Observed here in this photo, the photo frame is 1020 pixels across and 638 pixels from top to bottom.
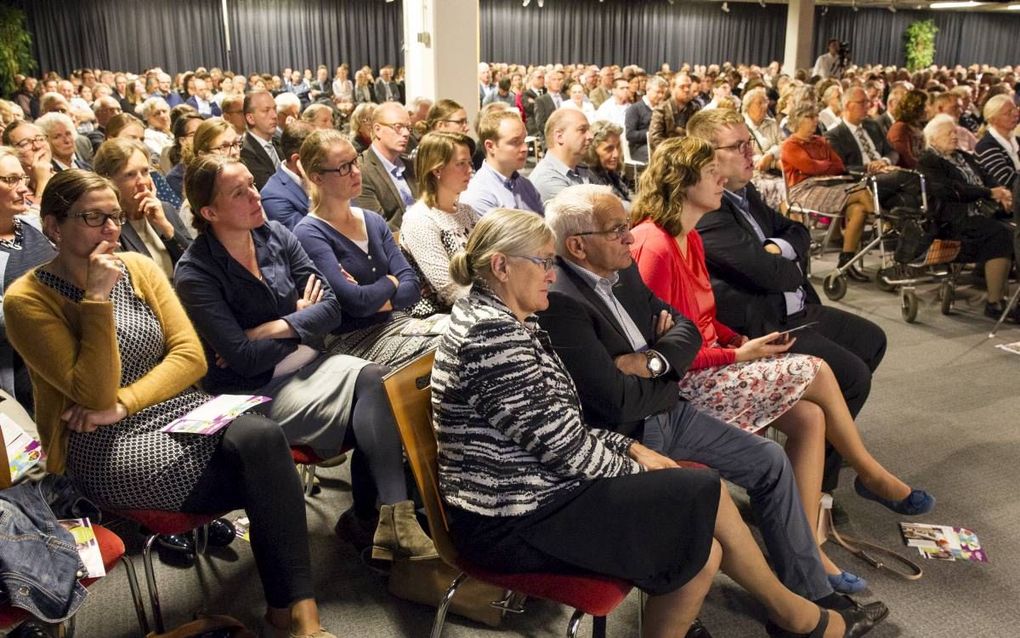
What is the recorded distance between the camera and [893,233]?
586 cm

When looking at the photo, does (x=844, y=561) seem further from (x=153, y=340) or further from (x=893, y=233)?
(x=893, y=233)

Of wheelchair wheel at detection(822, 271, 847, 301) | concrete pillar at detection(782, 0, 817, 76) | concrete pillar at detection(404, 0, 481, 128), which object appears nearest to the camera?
wheelchair wheel at detection(822, 271, 847, 301)

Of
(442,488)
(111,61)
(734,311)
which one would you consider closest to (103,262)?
(442,488)

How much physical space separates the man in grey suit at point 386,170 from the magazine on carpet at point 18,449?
2388 mm

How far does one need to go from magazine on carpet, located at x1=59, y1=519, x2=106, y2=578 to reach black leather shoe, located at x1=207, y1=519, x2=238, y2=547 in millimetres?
831

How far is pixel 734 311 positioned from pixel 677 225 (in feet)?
1.58

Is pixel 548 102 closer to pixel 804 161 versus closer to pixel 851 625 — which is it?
pixel 804 161

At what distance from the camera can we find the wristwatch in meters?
2.25

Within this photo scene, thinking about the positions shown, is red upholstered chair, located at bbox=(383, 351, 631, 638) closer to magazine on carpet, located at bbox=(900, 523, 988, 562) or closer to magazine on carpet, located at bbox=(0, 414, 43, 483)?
magazine on carpet, located at bbox=(0, 414, 43, 483)

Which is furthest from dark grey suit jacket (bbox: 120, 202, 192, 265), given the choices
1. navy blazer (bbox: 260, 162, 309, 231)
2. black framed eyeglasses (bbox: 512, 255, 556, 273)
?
black framed eyeglasses (bbox: 512, 255, 556, 273)

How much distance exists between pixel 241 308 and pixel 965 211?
4587 millimetres

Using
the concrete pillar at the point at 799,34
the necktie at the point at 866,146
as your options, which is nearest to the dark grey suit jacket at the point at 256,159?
the necktie at the point at 866,146

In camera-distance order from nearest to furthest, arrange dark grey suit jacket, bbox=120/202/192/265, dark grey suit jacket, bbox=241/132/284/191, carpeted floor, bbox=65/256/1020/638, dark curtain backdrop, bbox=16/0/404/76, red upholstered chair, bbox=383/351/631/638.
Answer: red upholstered chair, bbox=383/351/631/638, carpeted floor, bbox=65/256/1020/638, dark grey suit jacket, bbox=120/202/192/265, dark grey suit jacket, bbox=241/132/284/191, dark curtain backdrop, bbox=16/0/404/76

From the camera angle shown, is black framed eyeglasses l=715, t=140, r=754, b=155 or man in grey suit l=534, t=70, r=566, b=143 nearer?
black framed eyeglasses l=715, t=140, r=754, b=155
